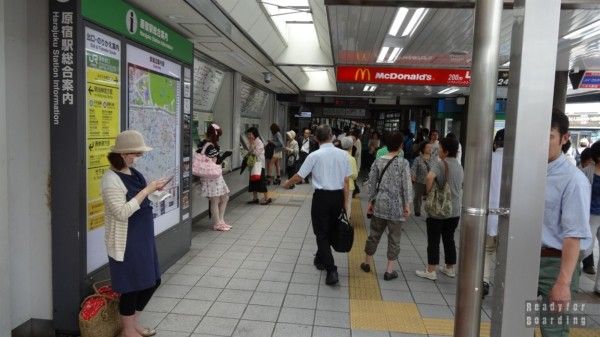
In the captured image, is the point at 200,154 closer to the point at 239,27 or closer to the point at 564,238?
the point at 239,27

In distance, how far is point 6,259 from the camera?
9.58ft

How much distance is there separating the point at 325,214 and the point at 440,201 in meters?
1.21

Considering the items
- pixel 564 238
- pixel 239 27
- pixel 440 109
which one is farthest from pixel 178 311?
pixel 440 109

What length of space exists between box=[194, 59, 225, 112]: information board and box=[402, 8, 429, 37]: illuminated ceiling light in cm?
334

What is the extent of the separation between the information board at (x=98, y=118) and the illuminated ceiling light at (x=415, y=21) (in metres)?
3.04

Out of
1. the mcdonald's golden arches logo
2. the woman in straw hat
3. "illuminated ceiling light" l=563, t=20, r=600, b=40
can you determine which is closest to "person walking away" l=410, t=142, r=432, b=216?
the mcdonald's golden arches logo

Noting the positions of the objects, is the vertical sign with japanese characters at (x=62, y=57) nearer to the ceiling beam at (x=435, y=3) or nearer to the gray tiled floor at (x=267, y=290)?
the gray tiled floor at (x=267, y=290)

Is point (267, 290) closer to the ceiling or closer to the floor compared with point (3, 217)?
closer to the floor

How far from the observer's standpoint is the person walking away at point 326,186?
4.52 metres

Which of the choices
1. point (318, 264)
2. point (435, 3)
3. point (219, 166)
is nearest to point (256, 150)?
point (219, 166)

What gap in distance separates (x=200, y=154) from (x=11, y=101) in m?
3.59

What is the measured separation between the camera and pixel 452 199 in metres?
4.69

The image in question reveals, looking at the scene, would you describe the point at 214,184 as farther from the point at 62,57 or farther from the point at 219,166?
the point at 62,57

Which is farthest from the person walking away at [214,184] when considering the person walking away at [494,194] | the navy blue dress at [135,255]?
the person walking away at [494,194]
